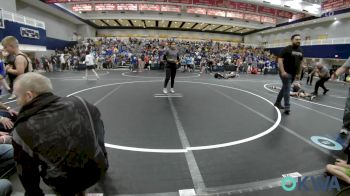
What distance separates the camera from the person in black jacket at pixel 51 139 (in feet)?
4.50

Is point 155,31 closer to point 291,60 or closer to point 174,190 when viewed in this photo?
point 291,60

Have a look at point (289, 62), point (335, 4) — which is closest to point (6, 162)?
point (289, 62)

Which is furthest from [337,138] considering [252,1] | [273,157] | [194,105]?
[252,1]

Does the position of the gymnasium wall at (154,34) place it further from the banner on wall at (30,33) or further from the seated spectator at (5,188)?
the seated spectator at (5,188)

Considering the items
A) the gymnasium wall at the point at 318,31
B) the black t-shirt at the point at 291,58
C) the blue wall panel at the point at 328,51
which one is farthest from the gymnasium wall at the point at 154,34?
the black t-shirt at the point at 291,58

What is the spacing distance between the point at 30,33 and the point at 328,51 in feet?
97.9

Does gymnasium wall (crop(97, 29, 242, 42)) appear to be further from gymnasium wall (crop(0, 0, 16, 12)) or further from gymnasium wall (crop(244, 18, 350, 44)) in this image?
gymnasium wall (crop(0, 0, 16, 12))

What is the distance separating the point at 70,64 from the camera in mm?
20719

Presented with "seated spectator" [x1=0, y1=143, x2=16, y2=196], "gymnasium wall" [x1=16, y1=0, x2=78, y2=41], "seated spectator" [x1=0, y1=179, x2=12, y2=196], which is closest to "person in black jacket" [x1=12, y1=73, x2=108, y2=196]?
"seated spectator" [x1=0, y1=179, x2=12, y2=196]

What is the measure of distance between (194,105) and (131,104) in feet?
5.91

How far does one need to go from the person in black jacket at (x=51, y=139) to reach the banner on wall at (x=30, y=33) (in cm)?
1721

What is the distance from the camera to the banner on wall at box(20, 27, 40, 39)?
49.5 feet

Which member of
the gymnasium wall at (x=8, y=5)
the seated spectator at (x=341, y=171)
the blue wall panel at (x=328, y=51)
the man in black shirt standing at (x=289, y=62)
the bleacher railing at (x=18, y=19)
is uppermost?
the gymnasium wall at (x=8, y=5)

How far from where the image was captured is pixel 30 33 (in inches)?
636
